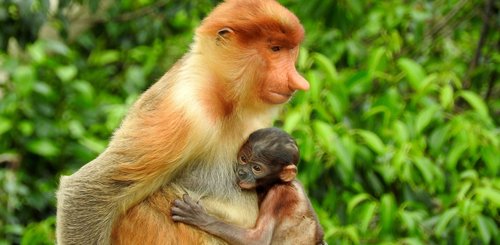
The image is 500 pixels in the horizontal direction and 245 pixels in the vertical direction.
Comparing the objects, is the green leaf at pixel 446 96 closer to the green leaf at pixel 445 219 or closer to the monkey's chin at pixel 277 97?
the green leaf at pixel 445 219

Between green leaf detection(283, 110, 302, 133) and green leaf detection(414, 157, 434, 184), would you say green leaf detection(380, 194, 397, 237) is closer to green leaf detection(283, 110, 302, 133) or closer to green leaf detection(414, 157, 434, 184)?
green leaf detection(414, 157, 434, 184)

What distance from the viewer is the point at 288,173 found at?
443cm

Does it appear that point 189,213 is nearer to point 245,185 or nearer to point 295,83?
point 245,185

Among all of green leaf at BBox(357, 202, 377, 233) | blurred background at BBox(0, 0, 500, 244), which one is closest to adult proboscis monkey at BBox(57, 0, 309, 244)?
blurred background at BBox(0, 0, 500, 244)

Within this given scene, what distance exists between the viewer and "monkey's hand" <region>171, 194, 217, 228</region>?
4.13 m

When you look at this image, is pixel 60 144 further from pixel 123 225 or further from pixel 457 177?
pixel 123 225

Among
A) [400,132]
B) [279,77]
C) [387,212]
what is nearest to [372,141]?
[400,132]

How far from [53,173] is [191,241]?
442cm

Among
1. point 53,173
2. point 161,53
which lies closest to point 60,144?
point 53,173

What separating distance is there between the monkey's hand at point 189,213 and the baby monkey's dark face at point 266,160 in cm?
27

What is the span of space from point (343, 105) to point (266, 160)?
1907 mm

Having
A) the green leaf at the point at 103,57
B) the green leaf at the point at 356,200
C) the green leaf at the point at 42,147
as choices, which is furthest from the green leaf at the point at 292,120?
the green leaf at the point at 103,57

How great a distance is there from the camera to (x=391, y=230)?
6.23 metres

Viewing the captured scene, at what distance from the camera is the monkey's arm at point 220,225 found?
13.6 ft
